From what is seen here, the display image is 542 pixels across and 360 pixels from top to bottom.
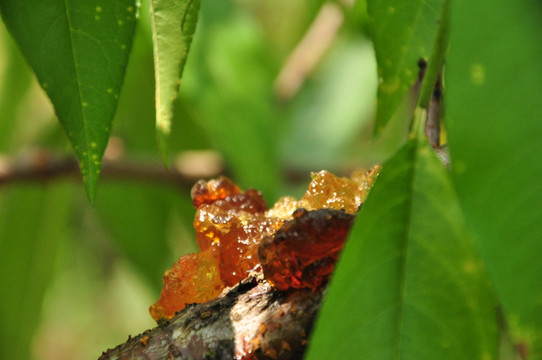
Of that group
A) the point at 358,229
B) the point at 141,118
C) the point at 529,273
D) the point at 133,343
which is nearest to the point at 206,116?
the point at 141,118

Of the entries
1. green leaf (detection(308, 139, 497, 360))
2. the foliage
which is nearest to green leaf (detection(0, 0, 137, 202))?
the foliage

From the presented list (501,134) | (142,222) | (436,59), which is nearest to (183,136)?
(142,222)

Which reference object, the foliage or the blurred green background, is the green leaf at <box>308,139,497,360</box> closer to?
the foliage

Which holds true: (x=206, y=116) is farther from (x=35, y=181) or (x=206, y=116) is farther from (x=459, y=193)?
(x=459, y=193)

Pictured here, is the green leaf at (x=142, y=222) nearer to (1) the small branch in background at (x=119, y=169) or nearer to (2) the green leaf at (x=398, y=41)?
(1) the small branch in background at (x=119, y=169)

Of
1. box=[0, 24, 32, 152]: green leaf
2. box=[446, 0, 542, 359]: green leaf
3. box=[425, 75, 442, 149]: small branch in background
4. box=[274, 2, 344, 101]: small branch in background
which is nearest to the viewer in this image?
box=[446, 0, 542, 359]: green leaf
